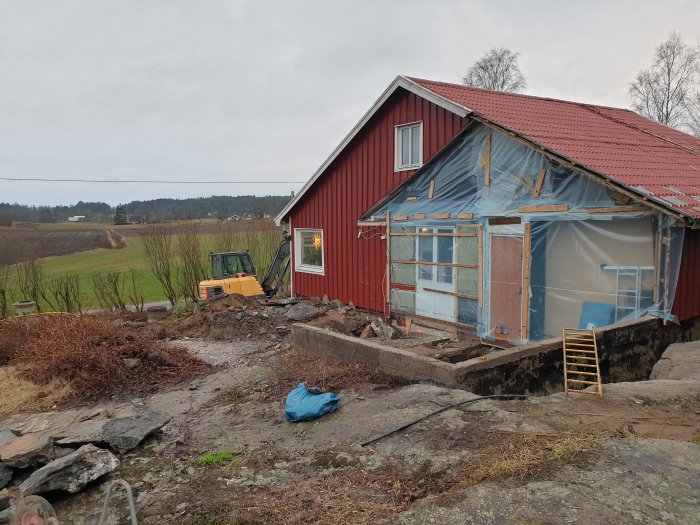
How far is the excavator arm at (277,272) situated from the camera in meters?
17.8

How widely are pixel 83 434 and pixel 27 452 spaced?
2.93ft

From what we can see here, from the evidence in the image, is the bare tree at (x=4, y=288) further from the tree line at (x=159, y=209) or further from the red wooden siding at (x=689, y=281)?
the red wooden siding at (x=689, y=281)

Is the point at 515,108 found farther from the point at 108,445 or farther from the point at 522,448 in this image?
the point at 108,445

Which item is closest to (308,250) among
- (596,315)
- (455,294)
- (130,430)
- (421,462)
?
(455,294)

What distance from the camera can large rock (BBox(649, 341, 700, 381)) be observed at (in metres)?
6.91

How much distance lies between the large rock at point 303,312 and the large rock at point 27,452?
26.2ft

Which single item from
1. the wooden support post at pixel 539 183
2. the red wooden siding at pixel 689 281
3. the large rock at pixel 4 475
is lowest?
the large rock at pixel 4 475

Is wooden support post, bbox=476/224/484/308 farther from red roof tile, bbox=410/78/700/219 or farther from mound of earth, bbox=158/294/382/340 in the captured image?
mound of earth, bbox=158/294/382/340

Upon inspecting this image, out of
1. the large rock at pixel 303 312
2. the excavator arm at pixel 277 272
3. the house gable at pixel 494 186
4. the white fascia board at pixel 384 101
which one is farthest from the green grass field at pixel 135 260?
the house gable at pixel 494 186

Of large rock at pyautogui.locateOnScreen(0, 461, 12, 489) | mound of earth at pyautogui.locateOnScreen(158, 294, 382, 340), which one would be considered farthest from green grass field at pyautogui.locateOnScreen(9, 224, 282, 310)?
large rock at pyautogui.locateOnScreen(0, 461, 12, 489)

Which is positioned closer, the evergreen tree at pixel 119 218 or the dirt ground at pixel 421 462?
the dirt ground at pixel 421 462

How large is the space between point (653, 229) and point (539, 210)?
1.80 metres

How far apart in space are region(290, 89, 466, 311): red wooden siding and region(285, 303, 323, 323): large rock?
1.05 metres

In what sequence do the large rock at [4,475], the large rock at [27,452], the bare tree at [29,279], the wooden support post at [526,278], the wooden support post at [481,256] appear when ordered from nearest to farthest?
1. the large rock at [4,475]
2. the large rock at [27,452]
3. the wooden support post at [526,278]
4. the wooden support post at [481,256]
5. the bare tree at [29,279]
